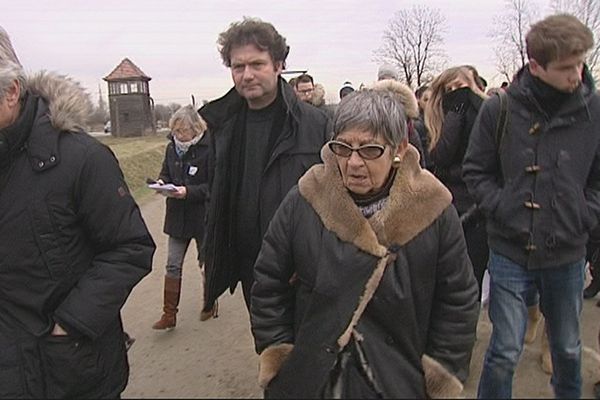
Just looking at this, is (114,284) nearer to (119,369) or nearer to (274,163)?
(119,369)

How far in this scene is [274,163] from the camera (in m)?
3.12

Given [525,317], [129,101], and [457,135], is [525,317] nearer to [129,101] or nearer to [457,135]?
[457,135]

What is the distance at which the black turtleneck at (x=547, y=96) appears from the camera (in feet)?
9.39

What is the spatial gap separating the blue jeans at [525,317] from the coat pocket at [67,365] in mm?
1699

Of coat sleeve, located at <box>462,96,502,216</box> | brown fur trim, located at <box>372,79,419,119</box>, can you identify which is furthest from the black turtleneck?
brown fur trim, located at <box>372,79,419,119</box>

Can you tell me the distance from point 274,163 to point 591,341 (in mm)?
2796

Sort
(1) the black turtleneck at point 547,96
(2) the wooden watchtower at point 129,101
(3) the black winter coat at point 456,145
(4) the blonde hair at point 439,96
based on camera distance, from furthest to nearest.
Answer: (2) the wooden watchtower at point 129,101
(4) the blonde hair at point 439,96
(3) the black winter coat at point 456,145
(1) the black turtleneck at point 547,96

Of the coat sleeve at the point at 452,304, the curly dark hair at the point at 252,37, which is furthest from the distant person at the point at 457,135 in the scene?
the coat sleeve at the point at 452,304

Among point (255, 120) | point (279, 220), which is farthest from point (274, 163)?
point (279, 220)

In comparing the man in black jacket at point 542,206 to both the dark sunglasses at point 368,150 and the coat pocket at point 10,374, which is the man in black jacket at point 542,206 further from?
the coat pocket at point 10,374

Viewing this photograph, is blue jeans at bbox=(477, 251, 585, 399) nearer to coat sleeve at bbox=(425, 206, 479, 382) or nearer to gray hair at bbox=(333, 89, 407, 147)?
coat sleeve at bbox=(425, 206, 479, 382)

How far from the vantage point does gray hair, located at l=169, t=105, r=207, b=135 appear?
5207mm

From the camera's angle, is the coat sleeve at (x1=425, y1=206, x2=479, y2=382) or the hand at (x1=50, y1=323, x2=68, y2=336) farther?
the hand at (x1=50, y1=323, x2=68, y2=336)

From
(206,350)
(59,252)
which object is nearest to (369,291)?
(59,252)
